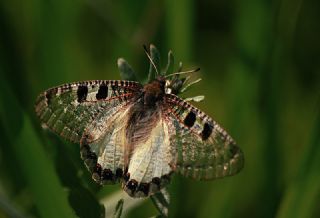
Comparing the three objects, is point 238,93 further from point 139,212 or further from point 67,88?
point 67,88

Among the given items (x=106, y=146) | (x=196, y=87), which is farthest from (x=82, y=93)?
(x=196, y=87)

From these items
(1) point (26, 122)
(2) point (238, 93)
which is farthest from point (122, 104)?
(2) point (238, 93)

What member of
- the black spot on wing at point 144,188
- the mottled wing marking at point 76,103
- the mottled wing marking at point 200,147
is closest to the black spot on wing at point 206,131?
the mottled wing marking at point 200,147

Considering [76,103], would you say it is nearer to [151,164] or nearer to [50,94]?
[50,94]

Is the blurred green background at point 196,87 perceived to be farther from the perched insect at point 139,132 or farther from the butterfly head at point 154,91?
the butterfly head at point 154,91

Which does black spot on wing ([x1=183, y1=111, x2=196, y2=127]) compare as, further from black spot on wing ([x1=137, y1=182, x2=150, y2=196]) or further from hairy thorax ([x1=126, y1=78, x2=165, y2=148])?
black spot on wing ([x1=137, y1=182, x2=150, y2=196])
